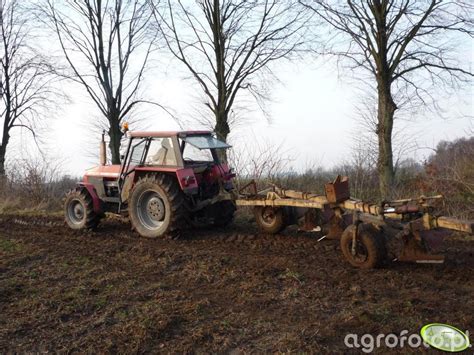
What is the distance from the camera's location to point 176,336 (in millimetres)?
3461

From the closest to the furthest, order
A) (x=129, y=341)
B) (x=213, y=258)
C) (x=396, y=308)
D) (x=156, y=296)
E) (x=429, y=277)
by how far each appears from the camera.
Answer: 1. (x=129, y=341)
2. (x=396, y=308)
3. (x=156, y=296)
4. (x=429, y=277)
5. (x=213, y=258)

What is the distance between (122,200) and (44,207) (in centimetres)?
665

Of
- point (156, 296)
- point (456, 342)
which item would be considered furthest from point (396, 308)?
point (156, 296)

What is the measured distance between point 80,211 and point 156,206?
2041mm

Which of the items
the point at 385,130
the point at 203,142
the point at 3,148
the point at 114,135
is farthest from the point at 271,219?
the point at 3,148

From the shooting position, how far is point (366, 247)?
16.4 feet

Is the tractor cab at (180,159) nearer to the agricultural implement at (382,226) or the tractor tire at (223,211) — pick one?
the tractor tire at (223,211)

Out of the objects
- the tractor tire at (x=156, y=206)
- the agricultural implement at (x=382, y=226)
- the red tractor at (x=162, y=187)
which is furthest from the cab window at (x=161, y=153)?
the agricultural implement at (x=382, y=226)

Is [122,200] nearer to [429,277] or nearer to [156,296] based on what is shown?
[156,296]

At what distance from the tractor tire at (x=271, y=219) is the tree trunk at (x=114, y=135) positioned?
902cm

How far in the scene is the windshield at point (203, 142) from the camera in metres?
7.29

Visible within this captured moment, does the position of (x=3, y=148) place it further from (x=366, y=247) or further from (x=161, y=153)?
(x=366, y=247)

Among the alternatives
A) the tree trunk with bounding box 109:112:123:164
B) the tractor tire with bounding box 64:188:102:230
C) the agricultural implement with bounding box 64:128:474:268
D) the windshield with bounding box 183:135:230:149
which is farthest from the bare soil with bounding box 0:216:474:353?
the tree trunk with bounding box 109:112:123:164

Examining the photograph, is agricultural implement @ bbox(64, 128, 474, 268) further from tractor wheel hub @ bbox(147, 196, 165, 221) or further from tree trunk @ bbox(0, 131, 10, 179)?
tree trunk @ bbox(0, 131, 10, 179)
